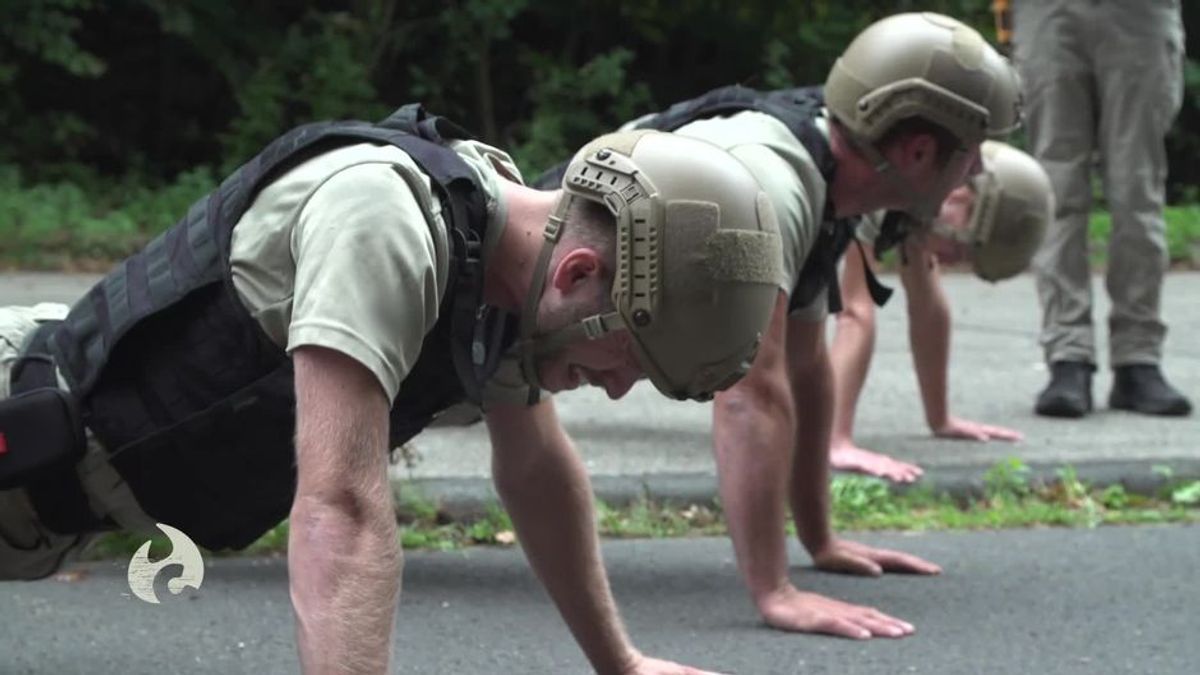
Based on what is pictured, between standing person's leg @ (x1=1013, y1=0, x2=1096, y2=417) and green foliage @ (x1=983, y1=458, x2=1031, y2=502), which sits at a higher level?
standing person's leg @ (x1=1013, y1=0, x2=1096, y2=417)

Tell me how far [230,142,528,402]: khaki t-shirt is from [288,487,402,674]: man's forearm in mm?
Answer: 180

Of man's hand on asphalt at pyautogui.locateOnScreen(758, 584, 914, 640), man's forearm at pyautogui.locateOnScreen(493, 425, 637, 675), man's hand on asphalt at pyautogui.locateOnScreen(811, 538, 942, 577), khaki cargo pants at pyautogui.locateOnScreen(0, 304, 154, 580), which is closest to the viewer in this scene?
khaki cargo pants at pyautogui.locateOnScreen(0, 304, 154, 580)

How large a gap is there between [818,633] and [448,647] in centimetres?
81

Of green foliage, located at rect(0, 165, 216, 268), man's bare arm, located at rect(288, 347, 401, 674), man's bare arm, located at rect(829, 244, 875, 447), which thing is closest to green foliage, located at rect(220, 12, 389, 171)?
green foliage, located at rect(0, 165, 216, 268)

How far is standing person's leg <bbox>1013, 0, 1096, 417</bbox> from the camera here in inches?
285

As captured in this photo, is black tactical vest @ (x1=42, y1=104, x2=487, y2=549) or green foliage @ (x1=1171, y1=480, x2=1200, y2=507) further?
green foliage @ (x1=1171, y1=480, x2=1200, y2=507)

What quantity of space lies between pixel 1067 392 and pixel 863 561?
234cm

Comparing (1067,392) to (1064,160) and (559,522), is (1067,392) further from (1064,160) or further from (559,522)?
(559,522)

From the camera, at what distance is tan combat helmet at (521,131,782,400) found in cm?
279

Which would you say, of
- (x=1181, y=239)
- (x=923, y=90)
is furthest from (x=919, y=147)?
(x=1181, y=239)

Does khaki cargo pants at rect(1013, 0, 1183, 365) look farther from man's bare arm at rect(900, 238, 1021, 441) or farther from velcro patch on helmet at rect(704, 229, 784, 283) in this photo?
velcro patch on helmet at rect(704, 229, 784, 283)

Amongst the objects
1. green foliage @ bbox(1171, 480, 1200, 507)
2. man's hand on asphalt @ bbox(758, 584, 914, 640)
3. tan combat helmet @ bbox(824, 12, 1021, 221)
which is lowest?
green foliage @ bbox(1171, 480, 1200, 507)

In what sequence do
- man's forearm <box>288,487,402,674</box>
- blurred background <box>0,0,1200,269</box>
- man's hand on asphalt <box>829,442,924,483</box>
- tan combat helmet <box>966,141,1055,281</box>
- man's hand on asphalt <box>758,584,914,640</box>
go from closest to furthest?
man's forearm <box>288,487,402,674</box>, man's hand on asphalt <box>758,584,914,640</box>, tan combat helmet <box>966,141,1055,281</box>, man's hand on asphalt <box>829,442,924,483</box>, blurred background <box>0,0,1200,269</box>

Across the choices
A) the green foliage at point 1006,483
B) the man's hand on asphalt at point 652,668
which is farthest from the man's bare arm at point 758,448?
the green foliage at point 1006,483
